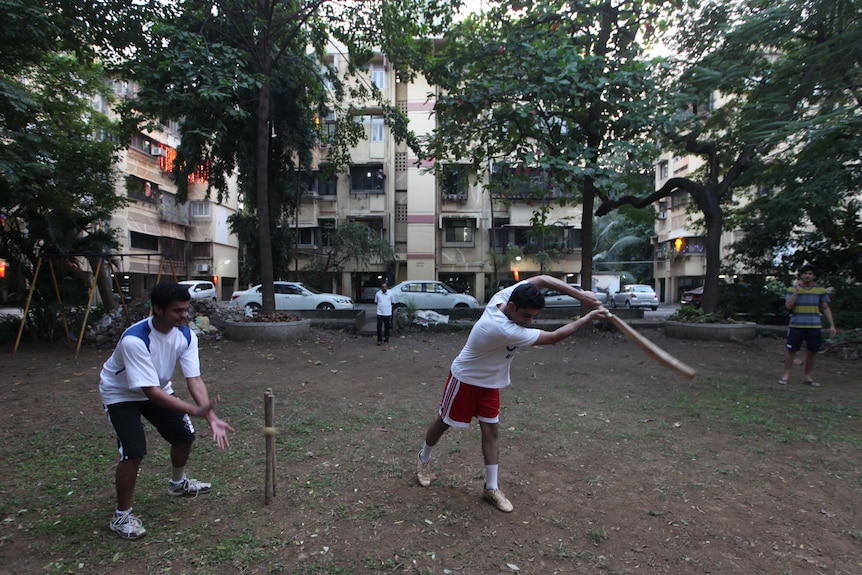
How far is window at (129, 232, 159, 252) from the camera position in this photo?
2864cm

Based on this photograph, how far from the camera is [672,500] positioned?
3.73 m

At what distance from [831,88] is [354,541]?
414 inches

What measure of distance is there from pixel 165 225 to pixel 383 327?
80.7 ft

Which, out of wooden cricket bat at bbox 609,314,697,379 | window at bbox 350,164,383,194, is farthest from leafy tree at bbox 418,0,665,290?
window at bbox 350,164,383,194

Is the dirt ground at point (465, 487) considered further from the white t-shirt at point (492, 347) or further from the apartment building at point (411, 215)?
the apartment building at point (411, 215)

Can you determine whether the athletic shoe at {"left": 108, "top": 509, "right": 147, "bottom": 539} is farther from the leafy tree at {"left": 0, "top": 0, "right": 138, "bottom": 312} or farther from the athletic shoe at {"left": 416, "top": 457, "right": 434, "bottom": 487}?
the leafy tree at {"left": 0, "top": 0, "right": 138, "bottom": 312}

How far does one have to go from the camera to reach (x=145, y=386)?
2.93 metres

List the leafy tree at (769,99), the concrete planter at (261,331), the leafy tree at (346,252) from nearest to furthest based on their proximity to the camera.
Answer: the leafy tree at (769,99)
the concrete planter at (261,331)
the leafy tree at (346,252)

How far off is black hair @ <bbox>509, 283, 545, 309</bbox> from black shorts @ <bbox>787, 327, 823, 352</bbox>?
612cm

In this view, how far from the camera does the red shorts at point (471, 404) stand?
3658mm

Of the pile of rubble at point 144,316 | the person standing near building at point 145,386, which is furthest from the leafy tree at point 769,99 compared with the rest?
the pile of rubble at point 144,316

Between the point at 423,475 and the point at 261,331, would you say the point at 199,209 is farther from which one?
the point at 423,475

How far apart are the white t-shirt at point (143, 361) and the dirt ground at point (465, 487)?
97 centimetres

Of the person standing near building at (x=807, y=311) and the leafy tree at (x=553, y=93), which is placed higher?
the leafy tree at (x=553, y=93)
